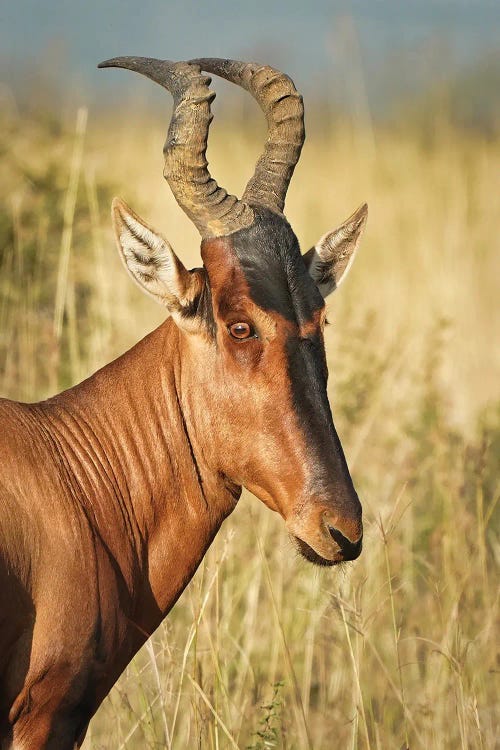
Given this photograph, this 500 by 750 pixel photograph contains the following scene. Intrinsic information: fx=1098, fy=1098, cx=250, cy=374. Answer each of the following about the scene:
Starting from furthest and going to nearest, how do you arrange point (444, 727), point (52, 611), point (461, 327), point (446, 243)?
1. point (446, 243)
2. point (461, 327)
3. point (444, 727)
4. point (52, 611)

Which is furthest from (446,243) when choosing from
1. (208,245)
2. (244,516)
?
(208,245)

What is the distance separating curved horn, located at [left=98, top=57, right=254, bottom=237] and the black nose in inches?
62.9

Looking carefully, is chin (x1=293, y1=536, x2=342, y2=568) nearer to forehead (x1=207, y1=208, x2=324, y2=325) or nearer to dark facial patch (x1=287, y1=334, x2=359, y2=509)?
dark facial patch (x1=287, y1=334, x2=359, y2=509)

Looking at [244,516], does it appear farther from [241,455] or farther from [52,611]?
[52,611]

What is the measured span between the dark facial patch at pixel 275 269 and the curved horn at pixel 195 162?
0.32ft

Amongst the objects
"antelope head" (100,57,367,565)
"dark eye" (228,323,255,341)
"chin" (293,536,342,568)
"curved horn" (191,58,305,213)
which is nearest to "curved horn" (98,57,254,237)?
"antelope head" (100,57,367,565)

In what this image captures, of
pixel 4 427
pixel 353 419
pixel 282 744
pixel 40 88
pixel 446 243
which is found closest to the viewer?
pixel 4 427

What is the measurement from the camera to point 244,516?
878cm

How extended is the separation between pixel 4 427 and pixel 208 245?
4.40 feet

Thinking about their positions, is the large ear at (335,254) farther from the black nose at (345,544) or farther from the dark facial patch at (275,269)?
the black nose at (345,544)

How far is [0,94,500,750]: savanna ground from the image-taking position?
246 inches

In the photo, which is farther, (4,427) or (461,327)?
(461,327)

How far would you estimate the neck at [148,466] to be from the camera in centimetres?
524

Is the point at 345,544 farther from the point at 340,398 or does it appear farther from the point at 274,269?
the point at 340,398
